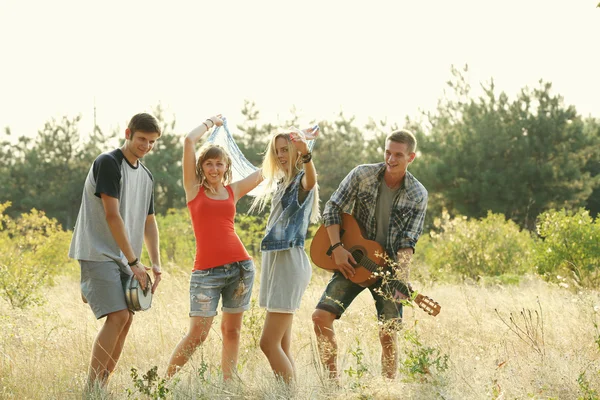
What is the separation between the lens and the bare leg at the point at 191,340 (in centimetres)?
434

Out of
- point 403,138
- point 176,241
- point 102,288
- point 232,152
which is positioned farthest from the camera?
point 176,241

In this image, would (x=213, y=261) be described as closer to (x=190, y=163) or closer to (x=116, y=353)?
(x=190, y=163)

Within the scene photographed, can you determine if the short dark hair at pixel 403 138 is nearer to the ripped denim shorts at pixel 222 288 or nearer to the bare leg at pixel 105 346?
the ripped denim shorts at pixel 222 288

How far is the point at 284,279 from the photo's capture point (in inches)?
169

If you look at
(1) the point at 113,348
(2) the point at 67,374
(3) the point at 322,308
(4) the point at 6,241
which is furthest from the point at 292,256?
(4) the point at 6,241

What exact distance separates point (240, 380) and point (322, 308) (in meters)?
0.68

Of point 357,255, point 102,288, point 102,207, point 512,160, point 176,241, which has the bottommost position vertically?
point 102,288

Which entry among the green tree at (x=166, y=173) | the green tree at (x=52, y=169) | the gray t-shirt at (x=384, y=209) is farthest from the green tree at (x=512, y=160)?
the gray t-shirt at (x=384, y=209)

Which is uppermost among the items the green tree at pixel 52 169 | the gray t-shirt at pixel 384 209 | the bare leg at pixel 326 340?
the green tree at pixel 52 169

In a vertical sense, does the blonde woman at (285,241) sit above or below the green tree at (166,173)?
below

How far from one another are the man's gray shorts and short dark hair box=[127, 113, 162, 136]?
2.57 feet

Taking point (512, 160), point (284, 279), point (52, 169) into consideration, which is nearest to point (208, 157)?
point (284, 279)

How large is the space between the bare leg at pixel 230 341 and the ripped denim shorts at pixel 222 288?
0.15ft

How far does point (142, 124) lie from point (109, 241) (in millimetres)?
702
